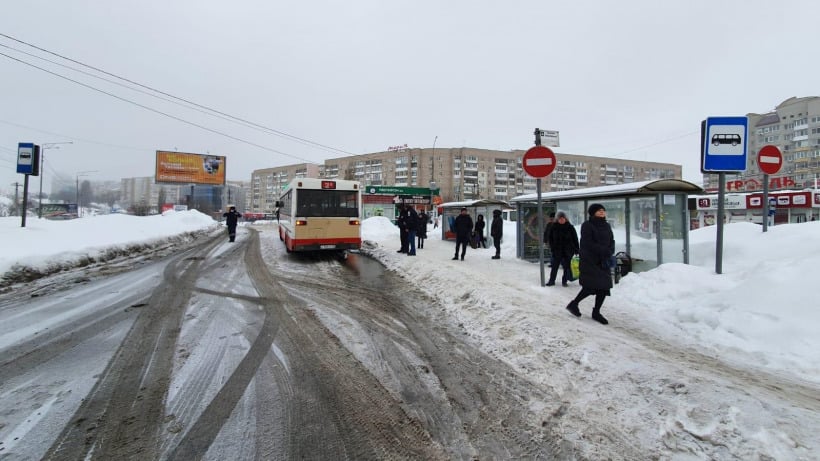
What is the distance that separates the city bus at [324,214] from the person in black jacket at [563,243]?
736 cm

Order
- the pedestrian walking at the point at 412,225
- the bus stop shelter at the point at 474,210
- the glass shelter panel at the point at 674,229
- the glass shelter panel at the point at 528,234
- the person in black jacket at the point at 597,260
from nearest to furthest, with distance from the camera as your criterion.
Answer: the person in black jacket at the point at 597,260, the glass shelter panel at the point at 674,229, the glass shelter panel at the point at 528,234, the pedestrian walking at the point at 412,225, the bus stop shelter at the point at 474,210

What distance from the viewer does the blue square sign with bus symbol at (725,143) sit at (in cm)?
630

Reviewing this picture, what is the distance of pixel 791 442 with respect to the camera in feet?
7.72

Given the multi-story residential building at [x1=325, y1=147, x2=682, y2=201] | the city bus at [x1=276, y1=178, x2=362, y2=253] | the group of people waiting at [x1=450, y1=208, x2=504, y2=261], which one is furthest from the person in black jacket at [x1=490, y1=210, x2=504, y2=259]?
the multi-story residential building at [x1=325, y1=147, x2=682, y2=201]

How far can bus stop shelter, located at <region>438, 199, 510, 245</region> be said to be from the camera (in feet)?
53.0

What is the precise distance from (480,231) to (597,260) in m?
9.72

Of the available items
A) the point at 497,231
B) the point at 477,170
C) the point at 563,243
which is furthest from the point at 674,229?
the point at 477,170

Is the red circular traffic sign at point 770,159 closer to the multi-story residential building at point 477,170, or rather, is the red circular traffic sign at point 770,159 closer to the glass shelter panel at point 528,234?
the glass shelter panel at point 528,234

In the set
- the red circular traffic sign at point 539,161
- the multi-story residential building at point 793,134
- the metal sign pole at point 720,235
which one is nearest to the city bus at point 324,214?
the red circular traffic sign at point 539,161

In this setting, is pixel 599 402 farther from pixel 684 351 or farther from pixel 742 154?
pixel 742 154

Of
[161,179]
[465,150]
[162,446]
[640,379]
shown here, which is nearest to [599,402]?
[640,379]

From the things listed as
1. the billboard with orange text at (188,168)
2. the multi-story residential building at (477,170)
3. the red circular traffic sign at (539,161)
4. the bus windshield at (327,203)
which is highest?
the multi-story residential building at (477,170)

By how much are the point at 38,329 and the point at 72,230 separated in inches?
469

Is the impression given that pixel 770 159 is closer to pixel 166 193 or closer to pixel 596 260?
pixel 596 260
